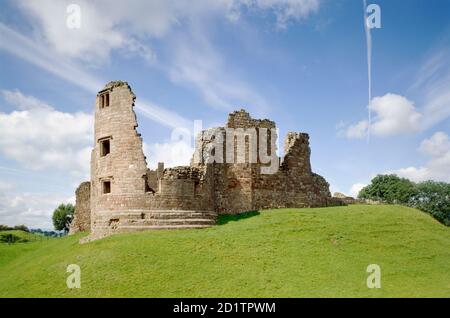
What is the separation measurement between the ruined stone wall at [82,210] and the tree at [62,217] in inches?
1842

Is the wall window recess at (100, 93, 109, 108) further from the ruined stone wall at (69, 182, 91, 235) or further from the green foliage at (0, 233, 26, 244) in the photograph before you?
the green foliage at (0, 233, 26, 244)

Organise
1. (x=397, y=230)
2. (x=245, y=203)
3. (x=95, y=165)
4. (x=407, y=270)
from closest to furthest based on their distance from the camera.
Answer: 1. (x=407, y=270)
2. (x=397, y=230)
3. (x=95, y=165)
4. (x=245, y=203)

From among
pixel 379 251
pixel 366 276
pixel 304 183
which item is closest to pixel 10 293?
pixel 366 276

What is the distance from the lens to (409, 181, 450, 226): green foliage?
2778 inches

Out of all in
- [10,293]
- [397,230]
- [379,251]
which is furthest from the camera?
[397,230]

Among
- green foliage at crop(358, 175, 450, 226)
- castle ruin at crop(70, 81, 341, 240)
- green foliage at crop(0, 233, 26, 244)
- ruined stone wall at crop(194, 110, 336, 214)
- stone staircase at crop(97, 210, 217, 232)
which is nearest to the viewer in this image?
stone staircase at crop(97, 210, 217, 232)

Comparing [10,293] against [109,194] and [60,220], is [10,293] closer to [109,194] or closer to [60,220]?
[109,194]

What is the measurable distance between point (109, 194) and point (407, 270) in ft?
49.6

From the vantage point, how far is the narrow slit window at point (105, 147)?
2366 cm

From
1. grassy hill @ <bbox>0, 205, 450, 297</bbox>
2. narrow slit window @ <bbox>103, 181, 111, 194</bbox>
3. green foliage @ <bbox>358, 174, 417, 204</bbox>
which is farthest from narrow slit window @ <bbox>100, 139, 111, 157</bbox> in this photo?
green foliage @ <bbox>358, 174, 417, 204</bbox>

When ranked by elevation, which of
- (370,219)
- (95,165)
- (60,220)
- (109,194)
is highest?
(95,165)

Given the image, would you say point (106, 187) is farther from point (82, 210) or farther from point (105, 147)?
point (82, 210)

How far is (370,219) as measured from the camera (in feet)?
76.4

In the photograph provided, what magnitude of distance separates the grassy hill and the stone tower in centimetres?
245
